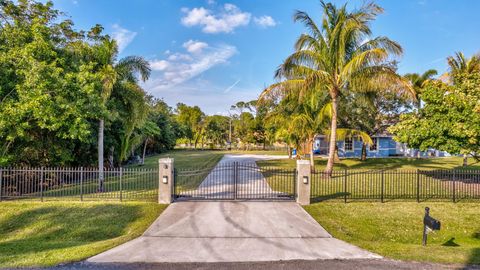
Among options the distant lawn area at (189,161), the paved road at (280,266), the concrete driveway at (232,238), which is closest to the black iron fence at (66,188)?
the concrete driveway at (232,238)

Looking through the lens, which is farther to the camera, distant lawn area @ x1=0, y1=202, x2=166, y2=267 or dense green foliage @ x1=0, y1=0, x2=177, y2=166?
dense green foliage @ x1=0, y1=0, x2=177, y2=166

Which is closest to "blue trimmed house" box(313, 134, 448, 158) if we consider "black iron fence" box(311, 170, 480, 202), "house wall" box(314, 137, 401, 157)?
"house wall" box(314, 137, 401, 157)

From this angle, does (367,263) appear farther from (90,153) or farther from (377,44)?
(90,153)

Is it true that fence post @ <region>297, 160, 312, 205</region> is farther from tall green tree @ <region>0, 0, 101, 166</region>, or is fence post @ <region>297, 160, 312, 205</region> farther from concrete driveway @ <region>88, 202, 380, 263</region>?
tall green tree @ <region>0, 0, 101, 166</region>

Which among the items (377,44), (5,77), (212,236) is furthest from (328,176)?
(5,77)

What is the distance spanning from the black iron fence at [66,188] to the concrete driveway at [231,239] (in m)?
2.66

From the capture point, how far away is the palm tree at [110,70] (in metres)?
12.0

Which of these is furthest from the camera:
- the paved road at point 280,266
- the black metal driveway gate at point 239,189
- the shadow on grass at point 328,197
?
the shadow on grass at point 328,197

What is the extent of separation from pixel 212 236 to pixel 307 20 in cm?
1230

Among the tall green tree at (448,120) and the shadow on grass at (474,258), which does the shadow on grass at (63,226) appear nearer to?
the shadow on grass at (474,258)

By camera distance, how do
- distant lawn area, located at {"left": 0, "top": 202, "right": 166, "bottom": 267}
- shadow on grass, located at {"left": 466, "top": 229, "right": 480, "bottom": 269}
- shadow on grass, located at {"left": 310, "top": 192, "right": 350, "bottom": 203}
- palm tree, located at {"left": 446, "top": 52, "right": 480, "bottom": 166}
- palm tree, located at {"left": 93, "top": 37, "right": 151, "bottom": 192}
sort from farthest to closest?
1. palm tree, located at {"left": 446, "top": 52, "right": 480, "bottom": 166}
2. palm tree, located at {"left": 93, "top": 37, "right": 151, "bottom": 192}
3. shadow on grass, located at {"left": 310, "top": 192, "right": 350, "bottom": 203}
4. distant lawn area, located at {"left": 0, "top": 202, "right": 166, "bottom": 267}
5. shadow on grass, located at {"left": 466, "top": 229, "right": 480, "bottom": 269}

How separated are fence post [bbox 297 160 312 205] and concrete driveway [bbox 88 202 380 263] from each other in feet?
2.30

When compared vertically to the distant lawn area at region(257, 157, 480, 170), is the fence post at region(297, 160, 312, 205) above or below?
above

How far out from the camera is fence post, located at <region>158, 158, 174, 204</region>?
9.73 meters
